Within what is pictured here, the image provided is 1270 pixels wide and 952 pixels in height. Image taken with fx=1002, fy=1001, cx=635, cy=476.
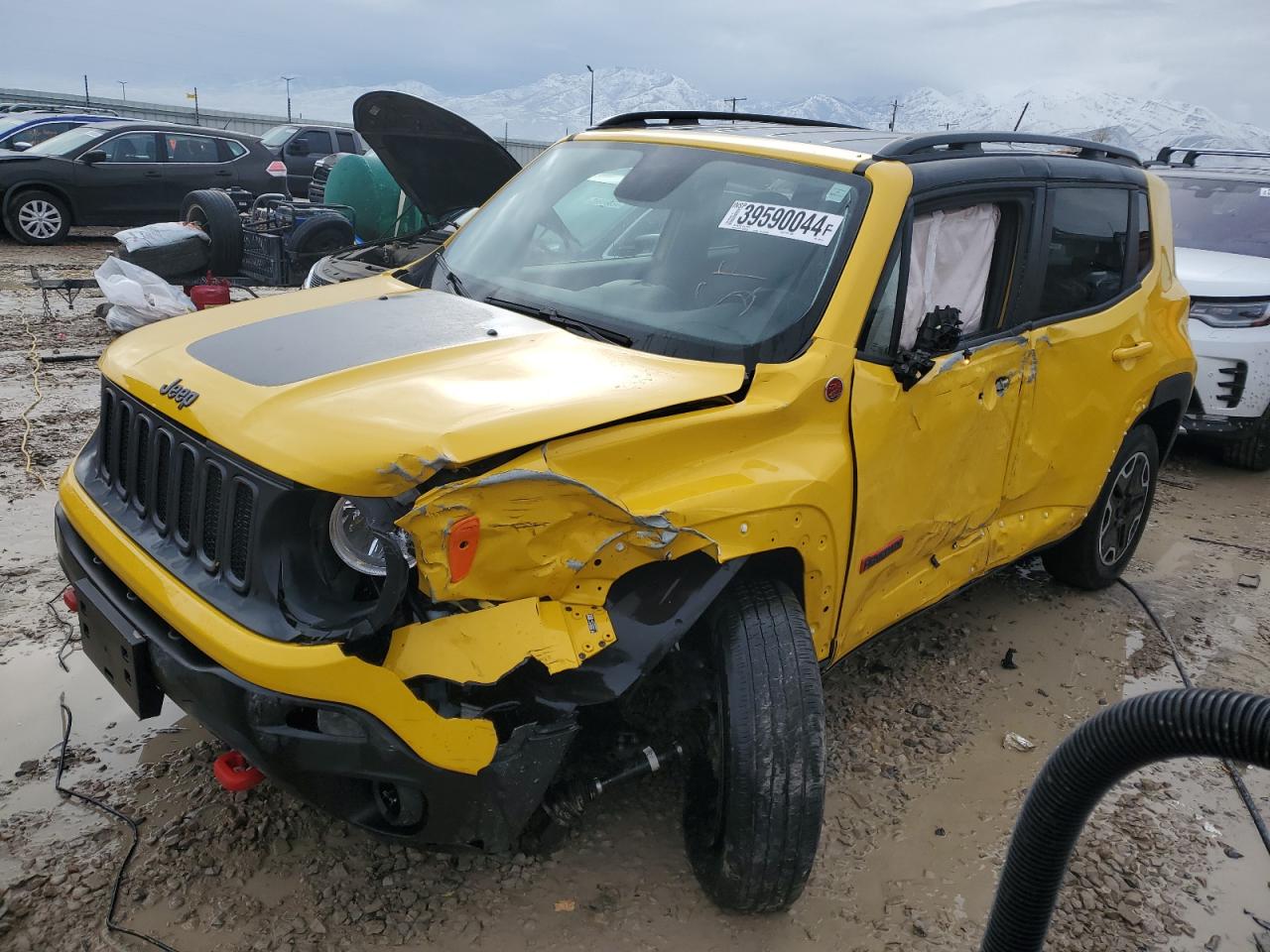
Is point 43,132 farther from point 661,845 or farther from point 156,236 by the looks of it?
point 661,845

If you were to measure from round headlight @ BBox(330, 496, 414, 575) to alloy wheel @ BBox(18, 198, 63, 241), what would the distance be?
41.7 feet

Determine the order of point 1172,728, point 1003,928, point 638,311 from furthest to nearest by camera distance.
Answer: point 638,311 → point 1003,928 → point 1172,728

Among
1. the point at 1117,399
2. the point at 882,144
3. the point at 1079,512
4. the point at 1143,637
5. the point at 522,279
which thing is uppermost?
the point at 882,144

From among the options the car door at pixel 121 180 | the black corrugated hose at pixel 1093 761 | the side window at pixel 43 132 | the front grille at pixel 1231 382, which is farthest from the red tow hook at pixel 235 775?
the side window at pixel 43 132

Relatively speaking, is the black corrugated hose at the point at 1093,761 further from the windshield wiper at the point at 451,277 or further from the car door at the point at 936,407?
the windshield wiper at the point at 451,277

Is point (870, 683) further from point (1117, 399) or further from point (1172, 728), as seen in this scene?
point (1172, 728)

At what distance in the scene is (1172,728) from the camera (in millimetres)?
1500

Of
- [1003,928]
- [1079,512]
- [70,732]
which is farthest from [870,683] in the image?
[70,732]

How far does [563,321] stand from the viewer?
2.94m

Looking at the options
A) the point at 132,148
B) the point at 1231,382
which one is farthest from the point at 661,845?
the point at 132,148

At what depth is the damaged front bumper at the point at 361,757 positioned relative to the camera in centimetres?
207

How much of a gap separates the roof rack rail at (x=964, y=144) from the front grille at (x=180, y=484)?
2064 millimetres

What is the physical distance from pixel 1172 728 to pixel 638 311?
1.84 metres

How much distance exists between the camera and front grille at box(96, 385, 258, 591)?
2248 millimetres
